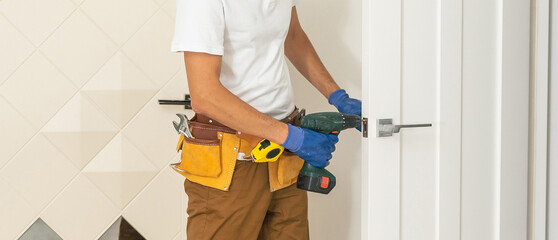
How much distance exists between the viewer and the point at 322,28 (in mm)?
2006

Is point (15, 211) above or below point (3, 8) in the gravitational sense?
below

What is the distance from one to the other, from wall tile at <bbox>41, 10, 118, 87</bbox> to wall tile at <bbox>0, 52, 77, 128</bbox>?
0.04 metres

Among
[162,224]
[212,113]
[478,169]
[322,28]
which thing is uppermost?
[322,28]

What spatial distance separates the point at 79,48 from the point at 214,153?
0.91 metres

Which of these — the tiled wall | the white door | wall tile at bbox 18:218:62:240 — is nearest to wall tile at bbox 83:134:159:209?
the tiled wall

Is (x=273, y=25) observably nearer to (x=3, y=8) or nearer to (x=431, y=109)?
(x=431, y=109)

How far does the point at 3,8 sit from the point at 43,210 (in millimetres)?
800

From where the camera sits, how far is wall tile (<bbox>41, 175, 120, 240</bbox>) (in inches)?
82.2

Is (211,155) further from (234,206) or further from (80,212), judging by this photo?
(80,212)

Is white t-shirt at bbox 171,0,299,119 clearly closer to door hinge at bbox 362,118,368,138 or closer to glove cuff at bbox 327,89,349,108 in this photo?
glove cuff at bbox 327,89,349,108

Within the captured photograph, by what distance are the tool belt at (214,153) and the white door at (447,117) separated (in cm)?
35

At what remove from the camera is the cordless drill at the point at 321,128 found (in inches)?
54.7

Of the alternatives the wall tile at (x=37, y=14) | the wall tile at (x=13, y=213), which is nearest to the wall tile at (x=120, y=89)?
the wall tile at (x=37, y=14)

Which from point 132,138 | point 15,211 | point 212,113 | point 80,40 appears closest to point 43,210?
point 15,211
